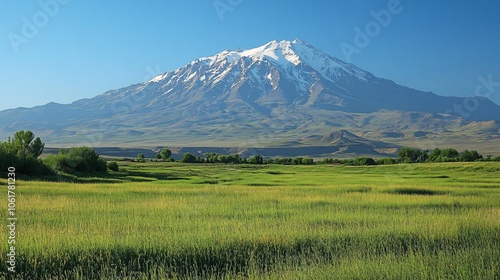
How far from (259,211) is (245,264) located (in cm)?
902

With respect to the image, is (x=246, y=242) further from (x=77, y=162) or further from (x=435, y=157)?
(x=435, y=157)

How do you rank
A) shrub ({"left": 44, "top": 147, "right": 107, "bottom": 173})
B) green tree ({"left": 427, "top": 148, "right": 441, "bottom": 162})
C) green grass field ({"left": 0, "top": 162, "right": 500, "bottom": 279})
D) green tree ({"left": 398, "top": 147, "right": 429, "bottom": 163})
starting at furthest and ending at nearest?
green tree ({"left": 398, "top": 147, "right": 429, "bottom": 163}) → green tree ({"left": 427, "top": 148, "right": 441, "bottom": 162}) → shrub ({"left": 44, "top": 147, "right": 107, "bottom": 173}) → green grass field ({"left": 0, "top": 162, "right": 500, "bottom": 279})

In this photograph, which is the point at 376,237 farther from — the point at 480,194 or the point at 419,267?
the point at 480,194

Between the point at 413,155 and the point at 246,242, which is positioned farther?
the point at 413,155

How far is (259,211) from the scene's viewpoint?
21.3 meters

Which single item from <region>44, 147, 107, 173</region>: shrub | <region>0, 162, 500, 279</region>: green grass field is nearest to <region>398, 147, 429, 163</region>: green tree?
<region>44, 147, 107, 173</region>: shrub

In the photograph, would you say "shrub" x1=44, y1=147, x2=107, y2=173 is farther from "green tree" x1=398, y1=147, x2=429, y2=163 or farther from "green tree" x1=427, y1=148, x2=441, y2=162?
"green tree" x1=398, y1=147, x2=429, y2=163

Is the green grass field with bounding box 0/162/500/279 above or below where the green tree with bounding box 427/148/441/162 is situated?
below

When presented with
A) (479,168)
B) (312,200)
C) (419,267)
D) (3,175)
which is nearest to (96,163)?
(3,175)

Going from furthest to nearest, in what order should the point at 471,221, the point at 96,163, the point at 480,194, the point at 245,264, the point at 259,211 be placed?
the point at 96,163, the point at 480,194, the point at 259,211, the point at 471,221, the point at 245,264

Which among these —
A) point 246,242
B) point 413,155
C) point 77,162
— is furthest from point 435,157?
point 246,242

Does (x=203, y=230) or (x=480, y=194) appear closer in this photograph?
(x=203, y=230)

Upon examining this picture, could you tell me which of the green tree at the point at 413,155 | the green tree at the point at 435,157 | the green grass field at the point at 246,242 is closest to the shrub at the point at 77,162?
the green grass field at the point at 246,242

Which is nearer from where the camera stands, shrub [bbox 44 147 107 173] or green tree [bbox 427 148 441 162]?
shrub [bbox 44 147 107 173]
